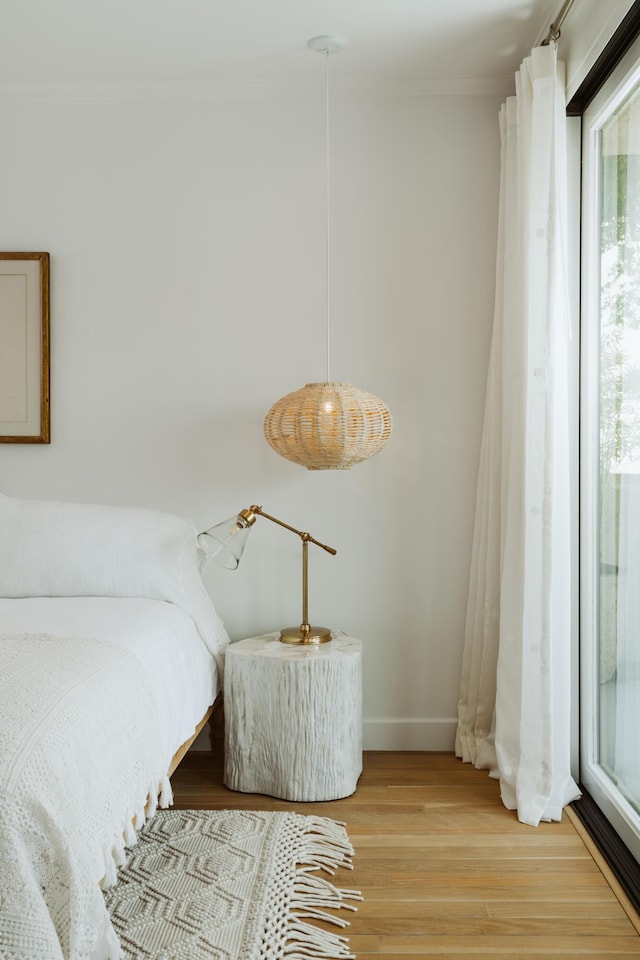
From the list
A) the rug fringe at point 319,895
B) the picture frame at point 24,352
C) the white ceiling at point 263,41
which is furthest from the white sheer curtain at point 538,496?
the picture frame at point 24,352

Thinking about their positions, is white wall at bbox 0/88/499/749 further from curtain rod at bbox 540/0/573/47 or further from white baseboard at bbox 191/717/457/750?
curtain rod at bbox 540/0/573/47

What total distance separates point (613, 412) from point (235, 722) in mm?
1583

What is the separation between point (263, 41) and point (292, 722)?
7.71 feet

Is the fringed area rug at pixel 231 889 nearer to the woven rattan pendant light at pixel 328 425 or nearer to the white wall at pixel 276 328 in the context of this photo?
the white wall at pixel 276 328

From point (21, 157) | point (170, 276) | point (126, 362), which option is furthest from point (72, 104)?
point (126, 362)

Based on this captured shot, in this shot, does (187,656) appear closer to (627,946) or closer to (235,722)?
(235,722)

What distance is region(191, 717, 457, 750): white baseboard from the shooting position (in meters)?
3.34

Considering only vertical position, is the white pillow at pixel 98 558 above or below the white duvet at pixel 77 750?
above

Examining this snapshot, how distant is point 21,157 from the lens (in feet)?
11.0

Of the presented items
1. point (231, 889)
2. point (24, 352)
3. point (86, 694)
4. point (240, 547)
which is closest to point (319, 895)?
point (231, 889)

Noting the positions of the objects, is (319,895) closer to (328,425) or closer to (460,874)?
(460,874)

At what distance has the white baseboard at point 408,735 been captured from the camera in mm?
3338

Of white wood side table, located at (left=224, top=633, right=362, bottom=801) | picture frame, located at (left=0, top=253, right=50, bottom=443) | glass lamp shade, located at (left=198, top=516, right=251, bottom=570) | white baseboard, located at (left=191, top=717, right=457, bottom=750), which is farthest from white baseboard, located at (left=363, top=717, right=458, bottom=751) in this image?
picture frame, located at (left=0, top=253, right=50, bottom=443)

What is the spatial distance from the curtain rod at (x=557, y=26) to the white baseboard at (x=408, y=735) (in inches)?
97.4
